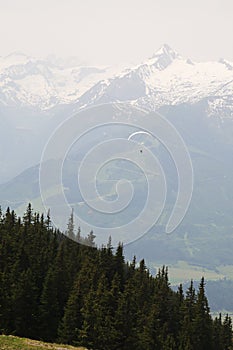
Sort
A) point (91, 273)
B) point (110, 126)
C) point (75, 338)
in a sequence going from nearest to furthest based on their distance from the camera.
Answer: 1. point (110, 126)
2. point (75, 338)
3. point (91, 273)

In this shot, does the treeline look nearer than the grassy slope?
No

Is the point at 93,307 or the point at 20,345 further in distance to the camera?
the point at 93,307

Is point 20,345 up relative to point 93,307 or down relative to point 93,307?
down

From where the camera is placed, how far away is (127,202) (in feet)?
202

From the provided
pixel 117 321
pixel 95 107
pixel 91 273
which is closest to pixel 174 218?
pixel 95 107

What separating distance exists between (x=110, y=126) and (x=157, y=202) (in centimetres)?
987

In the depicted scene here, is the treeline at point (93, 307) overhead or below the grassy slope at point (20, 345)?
overhead

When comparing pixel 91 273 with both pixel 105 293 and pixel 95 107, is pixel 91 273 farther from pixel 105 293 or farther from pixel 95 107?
pixel 95 107

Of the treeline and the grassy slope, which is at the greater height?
the treeline

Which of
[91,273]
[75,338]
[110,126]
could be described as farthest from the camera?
[91,273]

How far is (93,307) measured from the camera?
77.2m

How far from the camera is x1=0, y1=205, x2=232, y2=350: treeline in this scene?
7856 centimetres

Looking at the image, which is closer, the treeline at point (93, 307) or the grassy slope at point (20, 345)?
the grassy slope at point (20, 345)

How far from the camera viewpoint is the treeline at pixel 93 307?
258ft
